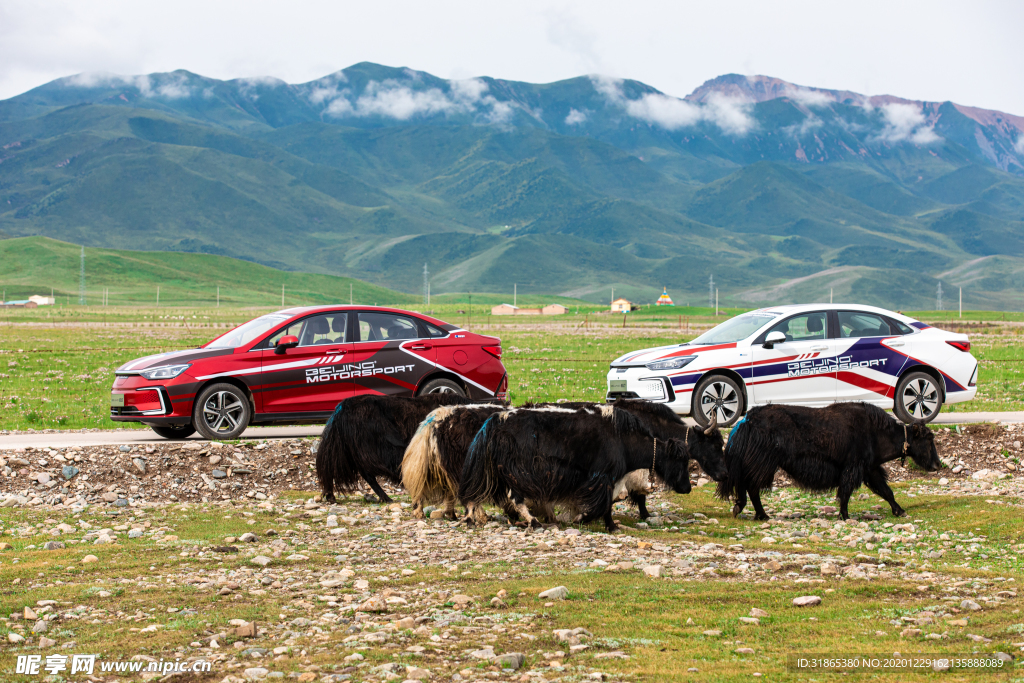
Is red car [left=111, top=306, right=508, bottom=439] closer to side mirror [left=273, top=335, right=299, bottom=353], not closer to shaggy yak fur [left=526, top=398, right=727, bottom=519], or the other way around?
side mirror [left=273, top=335, right=299, bottom=353]

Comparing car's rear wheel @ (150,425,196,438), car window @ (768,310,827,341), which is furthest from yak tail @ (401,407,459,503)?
car window @ (768,310,827,341)

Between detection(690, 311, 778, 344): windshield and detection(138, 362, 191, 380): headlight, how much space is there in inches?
340

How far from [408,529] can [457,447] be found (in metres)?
1.11

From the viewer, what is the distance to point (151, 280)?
171 meters

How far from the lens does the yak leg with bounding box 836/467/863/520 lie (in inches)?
430

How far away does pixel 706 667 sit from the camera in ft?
18.9

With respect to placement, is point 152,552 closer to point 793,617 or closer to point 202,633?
point 202,633

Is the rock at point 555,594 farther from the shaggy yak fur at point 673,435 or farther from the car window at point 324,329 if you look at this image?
the car window at point 324,329

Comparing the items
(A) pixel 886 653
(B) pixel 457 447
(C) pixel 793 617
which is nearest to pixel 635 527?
(B) pixel 457 447

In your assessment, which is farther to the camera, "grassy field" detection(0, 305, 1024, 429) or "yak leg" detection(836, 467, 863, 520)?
"grassy field" detection(0, 305, 1024, 429)

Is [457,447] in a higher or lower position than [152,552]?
higher

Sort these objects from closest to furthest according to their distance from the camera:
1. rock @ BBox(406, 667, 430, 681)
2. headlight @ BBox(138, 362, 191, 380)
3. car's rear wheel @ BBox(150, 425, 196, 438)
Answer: rock @ BBox(406, 667, 430, 681) → headlight @ BBox(138, 362, 191, 380) → car's rear wheel @ BBox(150, 425, 196, 438)

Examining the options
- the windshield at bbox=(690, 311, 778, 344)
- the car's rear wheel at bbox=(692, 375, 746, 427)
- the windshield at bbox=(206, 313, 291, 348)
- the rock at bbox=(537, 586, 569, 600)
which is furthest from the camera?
the windshield at bbox=(690, 311, 778, 344)

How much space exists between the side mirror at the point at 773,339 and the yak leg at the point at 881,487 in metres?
5.01
